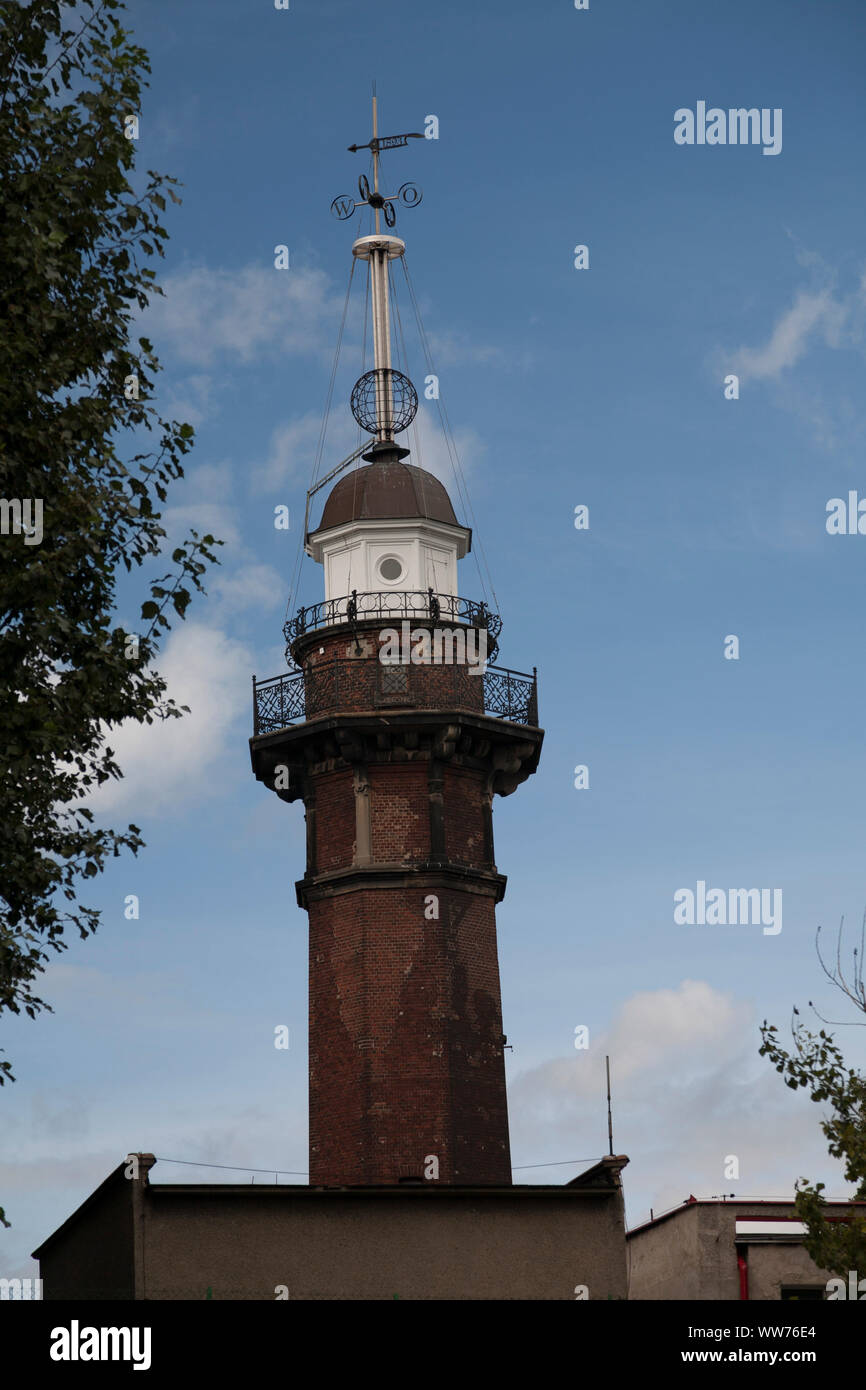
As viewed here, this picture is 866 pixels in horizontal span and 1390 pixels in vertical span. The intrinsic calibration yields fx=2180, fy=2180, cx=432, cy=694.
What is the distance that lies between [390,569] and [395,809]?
17.6 ft

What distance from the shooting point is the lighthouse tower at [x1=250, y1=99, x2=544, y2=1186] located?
4256 cm

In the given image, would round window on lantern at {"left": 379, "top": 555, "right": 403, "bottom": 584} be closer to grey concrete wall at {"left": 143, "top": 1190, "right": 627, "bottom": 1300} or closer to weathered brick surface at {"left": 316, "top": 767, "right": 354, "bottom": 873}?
weathered brick surface at {"left": 316, "top": 767, "right": 354, "bottom": 873}

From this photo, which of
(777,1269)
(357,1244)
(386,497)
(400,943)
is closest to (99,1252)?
(357,1244)

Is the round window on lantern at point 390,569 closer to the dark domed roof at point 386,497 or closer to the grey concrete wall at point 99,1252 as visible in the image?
the dark domed roof at point 386,497

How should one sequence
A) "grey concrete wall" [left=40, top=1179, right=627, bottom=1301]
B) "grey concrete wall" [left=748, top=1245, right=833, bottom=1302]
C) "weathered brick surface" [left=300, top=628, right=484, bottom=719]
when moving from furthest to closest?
"weathered brick surface" [left=300, top=628, right=484, bottom=719], "grey concrete wall" [left=748, top=1245, right=833, bottom=1302], "grey concrete wall" [left=40, top=1179, right=627, bottom=1301]

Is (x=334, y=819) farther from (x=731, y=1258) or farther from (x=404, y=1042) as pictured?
(x=731, y=1258)

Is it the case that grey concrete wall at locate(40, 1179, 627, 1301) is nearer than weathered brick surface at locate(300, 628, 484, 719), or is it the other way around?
A: grey concrete wall at locate(40, 1179, 627, 1301)

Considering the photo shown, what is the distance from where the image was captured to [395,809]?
44.8 m

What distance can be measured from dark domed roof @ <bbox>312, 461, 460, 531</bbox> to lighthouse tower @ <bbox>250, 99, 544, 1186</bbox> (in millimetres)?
45

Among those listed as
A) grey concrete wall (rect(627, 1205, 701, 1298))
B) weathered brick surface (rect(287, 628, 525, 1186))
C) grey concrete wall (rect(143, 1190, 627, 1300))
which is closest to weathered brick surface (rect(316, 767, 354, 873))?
weathered brick surface (rect(287, 628, 525, 1186))

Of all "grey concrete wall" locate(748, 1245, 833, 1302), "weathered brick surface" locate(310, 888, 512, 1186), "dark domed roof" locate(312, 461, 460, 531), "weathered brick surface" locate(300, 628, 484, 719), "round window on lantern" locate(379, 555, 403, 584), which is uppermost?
"dark domed roof" locate(312, 461, 460, 531)

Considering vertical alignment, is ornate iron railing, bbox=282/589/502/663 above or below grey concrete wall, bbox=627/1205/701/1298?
above

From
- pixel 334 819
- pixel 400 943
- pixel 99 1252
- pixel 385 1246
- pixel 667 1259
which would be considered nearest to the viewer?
pixel 385 1246
